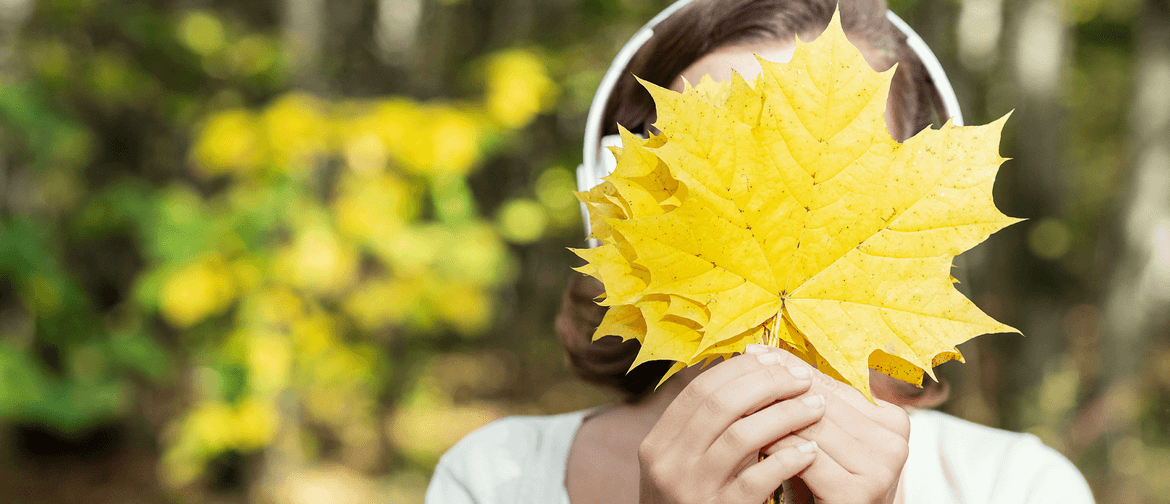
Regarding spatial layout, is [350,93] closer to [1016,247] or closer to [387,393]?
[387,393]

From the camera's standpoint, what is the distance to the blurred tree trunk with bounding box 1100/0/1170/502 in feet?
12.6

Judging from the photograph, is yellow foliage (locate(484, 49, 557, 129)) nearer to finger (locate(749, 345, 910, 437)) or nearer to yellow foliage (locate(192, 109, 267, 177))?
yellow foliage (locate(192, 109, 267, 177))

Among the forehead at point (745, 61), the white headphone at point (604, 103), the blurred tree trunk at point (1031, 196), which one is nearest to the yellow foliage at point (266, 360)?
the white headphone at point (604, 103)

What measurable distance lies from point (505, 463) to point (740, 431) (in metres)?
0.88

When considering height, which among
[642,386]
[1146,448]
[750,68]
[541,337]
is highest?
[750,68]

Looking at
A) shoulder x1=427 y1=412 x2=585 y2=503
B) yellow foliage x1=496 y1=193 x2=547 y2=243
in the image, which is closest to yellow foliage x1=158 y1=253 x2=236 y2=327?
yellow foliage x1=496 y1=193 x2=547 y2=243

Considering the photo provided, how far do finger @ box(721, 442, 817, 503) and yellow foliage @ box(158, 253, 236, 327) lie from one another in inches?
109

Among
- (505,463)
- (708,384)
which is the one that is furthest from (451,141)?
(708,384)

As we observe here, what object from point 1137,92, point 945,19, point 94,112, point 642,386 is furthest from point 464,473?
point 1137,92

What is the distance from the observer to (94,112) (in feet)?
Result: 13.9

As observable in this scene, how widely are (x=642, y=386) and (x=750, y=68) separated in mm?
684

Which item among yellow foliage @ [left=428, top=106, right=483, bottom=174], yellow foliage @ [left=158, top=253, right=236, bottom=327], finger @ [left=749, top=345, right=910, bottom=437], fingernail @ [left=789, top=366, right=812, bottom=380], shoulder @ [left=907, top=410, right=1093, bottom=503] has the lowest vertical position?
yellow foliage @ [left=158, top=253, right=236, bottom=327]

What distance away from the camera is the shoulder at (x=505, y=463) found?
1298 mm

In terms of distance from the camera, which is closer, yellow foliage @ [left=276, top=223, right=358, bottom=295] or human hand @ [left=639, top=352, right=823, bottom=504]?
Answer: human hand @ [left=639, top=352, right=823, bottom=504]
